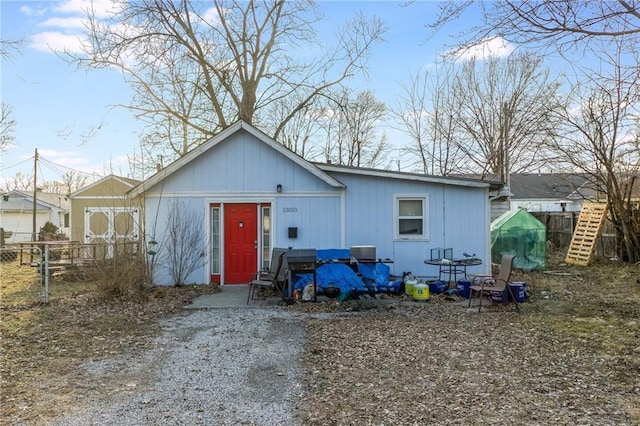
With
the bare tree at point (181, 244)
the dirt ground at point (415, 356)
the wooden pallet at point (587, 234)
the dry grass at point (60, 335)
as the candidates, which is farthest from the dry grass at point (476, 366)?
the wooden pallet at point (587, 234)

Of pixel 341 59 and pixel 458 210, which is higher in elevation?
pixel 341 59

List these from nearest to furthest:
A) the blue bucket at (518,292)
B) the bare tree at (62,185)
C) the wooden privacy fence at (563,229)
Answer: the blue bucket at (518,292) < the wooden privacy fence at (563,229) < the bare tree at (62,185)

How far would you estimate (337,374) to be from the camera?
448 cm

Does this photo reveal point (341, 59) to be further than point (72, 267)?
Yes

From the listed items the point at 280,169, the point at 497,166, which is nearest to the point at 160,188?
the point at 280,169

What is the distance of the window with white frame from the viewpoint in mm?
10359

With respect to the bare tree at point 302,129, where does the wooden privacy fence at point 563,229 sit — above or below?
below

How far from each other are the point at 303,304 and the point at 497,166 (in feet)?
58.0

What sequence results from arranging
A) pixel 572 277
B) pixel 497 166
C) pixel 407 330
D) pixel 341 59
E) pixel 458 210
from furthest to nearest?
1. pixel 497 166
2. pixel 341 59
3. pixel 572 277
4. pixel 458 210
5. pixel 407 330

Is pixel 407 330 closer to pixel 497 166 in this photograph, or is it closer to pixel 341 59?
pixel 341 59

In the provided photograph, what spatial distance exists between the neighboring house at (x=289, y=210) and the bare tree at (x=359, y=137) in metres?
15.9

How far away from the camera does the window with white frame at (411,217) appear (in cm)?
1036

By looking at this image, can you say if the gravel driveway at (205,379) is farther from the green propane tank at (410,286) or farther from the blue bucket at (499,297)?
the blue bucket at (499,297)

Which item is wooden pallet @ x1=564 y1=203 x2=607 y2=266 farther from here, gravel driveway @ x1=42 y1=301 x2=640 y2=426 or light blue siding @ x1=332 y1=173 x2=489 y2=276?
gravel driveway @ x1=42 y1=301 x2=640 y2=426
